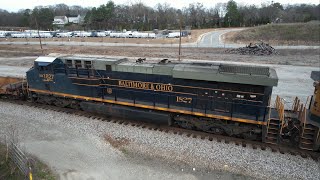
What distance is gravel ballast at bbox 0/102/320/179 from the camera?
8.54 metres

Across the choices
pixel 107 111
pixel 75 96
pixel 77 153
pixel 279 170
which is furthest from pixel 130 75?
pixel 279 170

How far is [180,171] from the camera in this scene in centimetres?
867

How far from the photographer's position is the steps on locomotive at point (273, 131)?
9.95 m

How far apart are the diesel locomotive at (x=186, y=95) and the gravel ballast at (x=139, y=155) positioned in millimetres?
825

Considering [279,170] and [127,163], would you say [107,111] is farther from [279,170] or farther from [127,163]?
[279,170]

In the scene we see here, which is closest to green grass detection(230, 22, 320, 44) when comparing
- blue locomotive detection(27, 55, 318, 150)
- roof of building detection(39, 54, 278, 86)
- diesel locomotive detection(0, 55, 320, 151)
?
roof of building detection(39, 54, 278, 86)

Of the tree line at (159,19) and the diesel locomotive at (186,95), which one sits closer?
the diesel locomotive at (186,95)

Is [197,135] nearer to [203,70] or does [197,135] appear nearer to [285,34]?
[203,70]

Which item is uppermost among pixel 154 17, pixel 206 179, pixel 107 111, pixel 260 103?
pixel 154 17

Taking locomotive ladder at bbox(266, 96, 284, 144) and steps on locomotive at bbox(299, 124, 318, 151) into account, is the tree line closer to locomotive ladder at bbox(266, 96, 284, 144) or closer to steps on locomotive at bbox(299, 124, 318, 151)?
locomotive ladder at bbox(266, 96, 284, 144)

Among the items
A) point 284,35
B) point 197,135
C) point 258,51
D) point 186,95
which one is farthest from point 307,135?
point 284,35

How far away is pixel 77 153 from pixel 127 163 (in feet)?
7.10

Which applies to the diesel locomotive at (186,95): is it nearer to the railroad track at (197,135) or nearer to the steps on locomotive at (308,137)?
the steps on locomotive at (308,137)

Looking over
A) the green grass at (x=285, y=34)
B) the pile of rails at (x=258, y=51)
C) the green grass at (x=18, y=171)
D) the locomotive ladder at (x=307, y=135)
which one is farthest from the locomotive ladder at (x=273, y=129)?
the green grass at (x=285, y=34)
